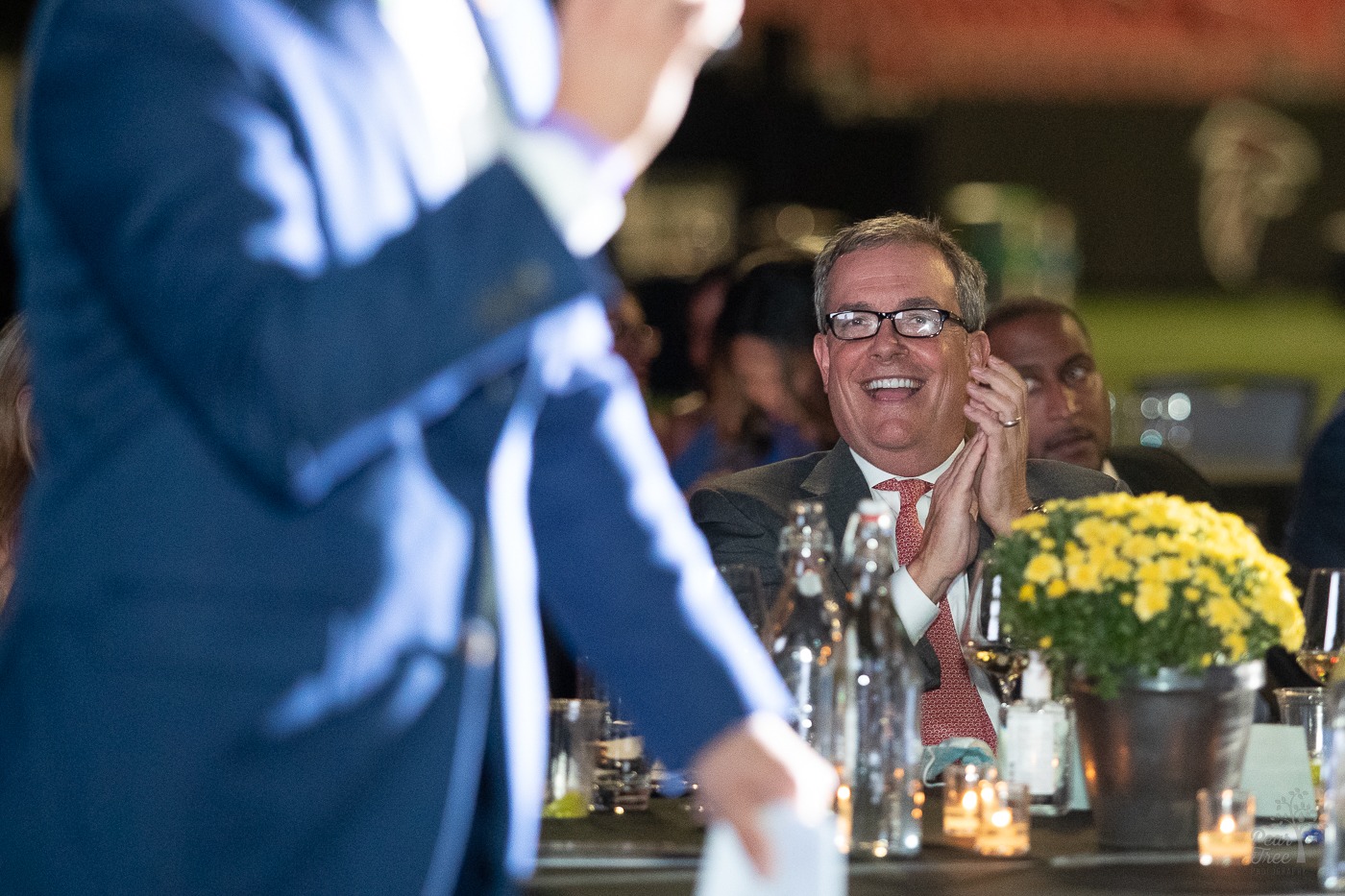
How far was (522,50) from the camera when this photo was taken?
91 centimetres

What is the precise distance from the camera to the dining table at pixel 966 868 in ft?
4.09

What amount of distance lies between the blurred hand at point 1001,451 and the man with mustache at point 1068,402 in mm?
896

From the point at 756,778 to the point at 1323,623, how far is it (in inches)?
47.5

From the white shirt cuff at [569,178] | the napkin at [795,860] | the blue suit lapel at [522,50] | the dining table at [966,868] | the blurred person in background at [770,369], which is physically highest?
the blurred person in background at [770,369]

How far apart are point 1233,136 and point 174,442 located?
8.03 meters

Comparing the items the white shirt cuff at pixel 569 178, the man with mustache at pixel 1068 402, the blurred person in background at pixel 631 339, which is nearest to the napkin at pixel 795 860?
the white shirt cuff at pixel 569 178

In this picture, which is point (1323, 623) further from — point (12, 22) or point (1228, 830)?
point (12, 22)

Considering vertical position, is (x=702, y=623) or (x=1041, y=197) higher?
(x=1041, y=197)

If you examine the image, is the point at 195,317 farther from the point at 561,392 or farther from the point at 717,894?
the point at 717,894

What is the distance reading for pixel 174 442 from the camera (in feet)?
2.52

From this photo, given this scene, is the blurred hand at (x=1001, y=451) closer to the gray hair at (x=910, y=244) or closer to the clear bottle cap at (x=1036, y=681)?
the gray hair at (x=910, y=244)

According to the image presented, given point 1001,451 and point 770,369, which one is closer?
point 1001,451

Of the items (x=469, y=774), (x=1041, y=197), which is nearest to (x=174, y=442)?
(x=469, y=774)

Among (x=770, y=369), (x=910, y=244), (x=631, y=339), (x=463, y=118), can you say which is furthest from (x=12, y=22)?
(x=463, y=118)
